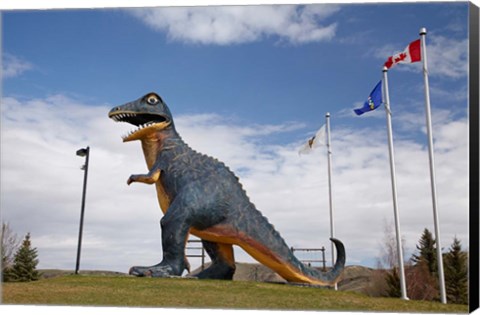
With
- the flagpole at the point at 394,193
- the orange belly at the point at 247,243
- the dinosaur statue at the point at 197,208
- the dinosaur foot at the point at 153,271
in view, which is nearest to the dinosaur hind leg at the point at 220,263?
the dinosaur statue at the point at 197,208

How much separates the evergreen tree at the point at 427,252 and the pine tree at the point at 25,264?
1586 cm

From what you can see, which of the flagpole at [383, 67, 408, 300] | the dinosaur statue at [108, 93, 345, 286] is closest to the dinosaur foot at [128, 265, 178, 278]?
the dinosaur statue at [108, 93, 345, 286]

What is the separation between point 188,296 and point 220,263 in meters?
3.31

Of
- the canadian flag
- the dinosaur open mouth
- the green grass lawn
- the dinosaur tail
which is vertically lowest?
the green grass lawn

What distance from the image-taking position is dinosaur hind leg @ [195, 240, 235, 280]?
15398mm

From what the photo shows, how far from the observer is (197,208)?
14156mm

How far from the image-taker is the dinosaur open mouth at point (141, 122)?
50.0ft

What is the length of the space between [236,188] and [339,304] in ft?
13.5

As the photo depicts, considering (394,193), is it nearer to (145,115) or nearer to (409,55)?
(409,55)

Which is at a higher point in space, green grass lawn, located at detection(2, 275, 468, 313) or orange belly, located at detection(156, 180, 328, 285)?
orange belly, located at detection(156, 180, 328, 285)

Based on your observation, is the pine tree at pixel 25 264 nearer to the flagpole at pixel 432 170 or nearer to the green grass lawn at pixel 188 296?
the green grass lawn at pixel 188 296

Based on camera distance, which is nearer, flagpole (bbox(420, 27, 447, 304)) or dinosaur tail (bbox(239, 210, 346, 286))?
flagpole (bbox(420, 27, 447, 304))

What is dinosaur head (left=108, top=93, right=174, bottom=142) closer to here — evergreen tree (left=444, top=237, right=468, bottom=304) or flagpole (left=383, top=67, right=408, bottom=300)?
flagpole (left=383, top=67, right=408, bottom=300)

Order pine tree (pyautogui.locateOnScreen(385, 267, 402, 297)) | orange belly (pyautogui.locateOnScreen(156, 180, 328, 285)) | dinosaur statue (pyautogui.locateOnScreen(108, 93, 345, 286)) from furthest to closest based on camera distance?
pine tree (pyautogui.locateOnScreen(385, 267, 402, 297)), orange belly (pyautogui.locateOnScreen(156, 180, 328, 285)), dinosaur statue (pyautogui.locateOnScreen(108, 93, 345, 286))
